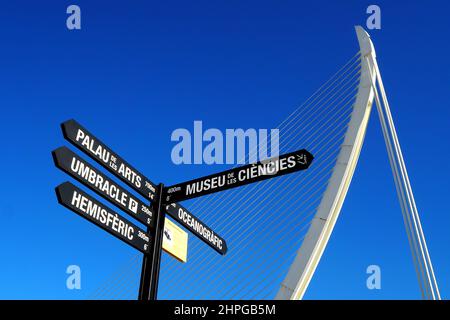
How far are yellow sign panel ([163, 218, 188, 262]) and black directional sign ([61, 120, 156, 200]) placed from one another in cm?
47

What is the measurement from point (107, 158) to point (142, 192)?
668 millimetres

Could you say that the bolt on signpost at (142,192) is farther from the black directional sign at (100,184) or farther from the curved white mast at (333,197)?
the curved white mast at (333,197)

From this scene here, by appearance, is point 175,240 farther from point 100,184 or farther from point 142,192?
point 100,184

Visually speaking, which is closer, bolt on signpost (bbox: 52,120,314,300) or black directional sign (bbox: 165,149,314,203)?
bolt on signpost (bbox: 52,120,314,300)

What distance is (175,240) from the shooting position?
677 centimetres

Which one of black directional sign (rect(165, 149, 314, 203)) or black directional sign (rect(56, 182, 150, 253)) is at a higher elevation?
black directional sign (rect(165, 149, 314, 203))

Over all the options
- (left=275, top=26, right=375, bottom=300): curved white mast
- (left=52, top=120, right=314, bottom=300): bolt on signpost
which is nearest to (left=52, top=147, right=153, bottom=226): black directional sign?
(left=52, top=120, right=314, bottom=300): bolt on signpost

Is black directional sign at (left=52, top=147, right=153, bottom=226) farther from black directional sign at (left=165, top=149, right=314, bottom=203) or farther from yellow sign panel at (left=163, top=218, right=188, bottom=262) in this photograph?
black directional sign at (left=165, top=149, right=314, bottom=203)

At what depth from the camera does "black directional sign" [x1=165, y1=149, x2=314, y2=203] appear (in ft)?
20.6

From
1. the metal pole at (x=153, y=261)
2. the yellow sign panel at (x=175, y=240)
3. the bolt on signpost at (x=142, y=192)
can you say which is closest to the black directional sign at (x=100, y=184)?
the bolt on signpost at (x=142, y=192)

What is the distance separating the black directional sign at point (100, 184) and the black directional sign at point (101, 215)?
6.1 inches
